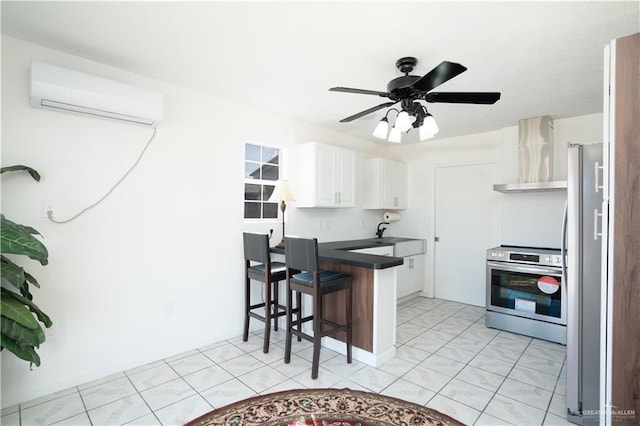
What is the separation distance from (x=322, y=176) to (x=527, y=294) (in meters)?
2.64

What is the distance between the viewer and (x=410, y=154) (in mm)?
5230

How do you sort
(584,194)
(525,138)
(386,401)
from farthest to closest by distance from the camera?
(525,138)
(386,401)
(584,194)

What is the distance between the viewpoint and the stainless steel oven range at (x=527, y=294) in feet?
10.5

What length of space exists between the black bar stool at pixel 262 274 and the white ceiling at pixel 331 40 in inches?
57.5

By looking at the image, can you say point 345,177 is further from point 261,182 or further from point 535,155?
point 535,155

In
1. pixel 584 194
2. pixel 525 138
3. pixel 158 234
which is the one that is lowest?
pixel 158 234

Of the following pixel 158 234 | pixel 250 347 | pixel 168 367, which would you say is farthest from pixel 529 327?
pixel 158 234

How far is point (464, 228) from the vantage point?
15.2 feet

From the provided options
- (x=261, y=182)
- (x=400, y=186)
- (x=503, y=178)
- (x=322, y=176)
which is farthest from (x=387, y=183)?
(x=261, y=182)

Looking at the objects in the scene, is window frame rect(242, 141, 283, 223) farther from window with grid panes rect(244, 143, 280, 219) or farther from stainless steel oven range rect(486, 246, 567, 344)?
stainless steel oven range rect(486, 246, 567, 344)

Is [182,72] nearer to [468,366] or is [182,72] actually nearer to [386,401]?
[386,401]

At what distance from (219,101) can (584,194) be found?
10.2ft

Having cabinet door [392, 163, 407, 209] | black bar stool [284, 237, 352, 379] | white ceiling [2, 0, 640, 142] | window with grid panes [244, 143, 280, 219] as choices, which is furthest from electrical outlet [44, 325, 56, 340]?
cabinet door [392, 163, 407, 209]

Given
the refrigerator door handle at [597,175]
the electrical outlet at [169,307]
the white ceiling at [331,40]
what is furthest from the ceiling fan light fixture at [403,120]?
the electrical outlet at [169,307]
